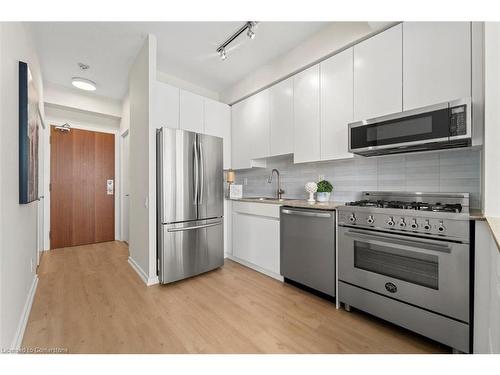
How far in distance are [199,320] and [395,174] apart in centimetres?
215

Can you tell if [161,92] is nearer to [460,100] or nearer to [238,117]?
[238,117]

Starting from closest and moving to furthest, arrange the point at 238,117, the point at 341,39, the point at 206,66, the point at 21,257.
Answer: the point at 21,257, the point at 341,39, the point at 206,66, the point at 238,117

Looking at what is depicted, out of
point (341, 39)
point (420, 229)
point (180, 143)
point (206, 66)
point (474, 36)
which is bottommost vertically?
point (420, 229)

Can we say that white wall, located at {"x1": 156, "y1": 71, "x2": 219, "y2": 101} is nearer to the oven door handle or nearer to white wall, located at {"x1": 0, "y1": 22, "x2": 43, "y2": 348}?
white wall, located at {"x1": 0, "y1": 22, "x2": 43, "y2": 348}

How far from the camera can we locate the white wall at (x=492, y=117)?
4.17 ft

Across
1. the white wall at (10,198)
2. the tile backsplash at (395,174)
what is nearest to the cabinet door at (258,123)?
the tile backsplash at (395,174)

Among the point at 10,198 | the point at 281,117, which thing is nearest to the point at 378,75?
the point at 281,117

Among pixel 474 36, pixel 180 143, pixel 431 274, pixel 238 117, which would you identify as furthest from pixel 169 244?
pixel 474 36

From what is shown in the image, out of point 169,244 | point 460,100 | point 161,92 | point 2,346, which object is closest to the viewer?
point 2,346

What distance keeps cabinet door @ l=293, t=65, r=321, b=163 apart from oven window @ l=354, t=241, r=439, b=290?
1046mm

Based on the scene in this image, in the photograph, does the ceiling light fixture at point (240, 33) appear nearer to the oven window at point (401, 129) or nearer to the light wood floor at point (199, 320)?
the oven window at point (401, 129)

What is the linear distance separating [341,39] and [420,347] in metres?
2.56

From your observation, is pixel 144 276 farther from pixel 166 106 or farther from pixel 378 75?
pixel 378 75

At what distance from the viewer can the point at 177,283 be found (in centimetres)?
239
